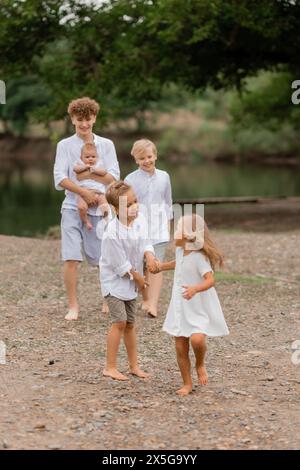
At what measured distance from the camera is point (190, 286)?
21.0 ft

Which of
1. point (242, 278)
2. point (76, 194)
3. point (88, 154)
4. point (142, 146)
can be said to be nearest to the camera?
point (142, 146)

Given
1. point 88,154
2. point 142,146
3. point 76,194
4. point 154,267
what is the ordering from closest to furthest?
point 154,267, point 142,146, point 88,154, point 76,194

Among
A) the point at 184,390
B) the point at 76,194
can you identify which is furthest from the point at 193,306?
the point at 76,194

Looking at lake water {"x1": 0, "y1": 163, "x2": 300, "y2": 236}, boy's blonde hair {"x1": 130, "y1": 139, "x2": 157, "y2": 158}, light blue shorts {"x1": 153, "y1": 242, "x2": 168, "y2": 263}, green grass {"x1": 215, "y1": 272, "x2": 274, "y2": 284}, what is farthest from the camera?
lake water {"x1": 0, "y1": 163, "x2": 300, "y2": 236}

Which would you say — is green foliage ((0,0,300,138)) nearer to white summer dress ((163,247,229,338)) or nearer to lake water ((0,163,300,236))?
lake water ((0,163,300,236))

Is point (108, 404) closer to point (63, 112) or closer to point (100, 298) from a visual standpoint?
point (100, 298)

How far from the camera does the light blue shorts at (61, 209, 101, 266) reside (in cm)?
884

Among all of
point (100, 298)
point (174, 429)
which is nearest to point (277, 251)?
point (100, 298)

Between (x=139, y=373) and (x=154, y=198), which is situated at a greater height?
(x=154, y=198)

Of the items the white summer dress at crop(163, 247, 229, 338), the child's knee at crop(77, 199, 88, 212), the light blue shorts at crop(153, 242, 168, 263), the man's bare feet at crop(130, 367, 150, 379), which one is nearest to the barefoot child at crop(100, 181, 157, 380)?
the man's bare feet at crop(130, 367, 150, 379)

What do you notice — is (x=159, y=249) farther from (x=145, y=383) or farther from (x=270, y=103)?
(x=270, y=103)

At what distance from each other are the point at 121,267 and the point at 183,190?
29523 millimetres

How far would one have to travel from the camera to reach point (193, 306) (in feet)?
21.2

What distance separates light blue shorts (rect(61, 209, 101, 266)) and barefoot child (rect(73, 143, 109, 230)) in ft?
0.21
